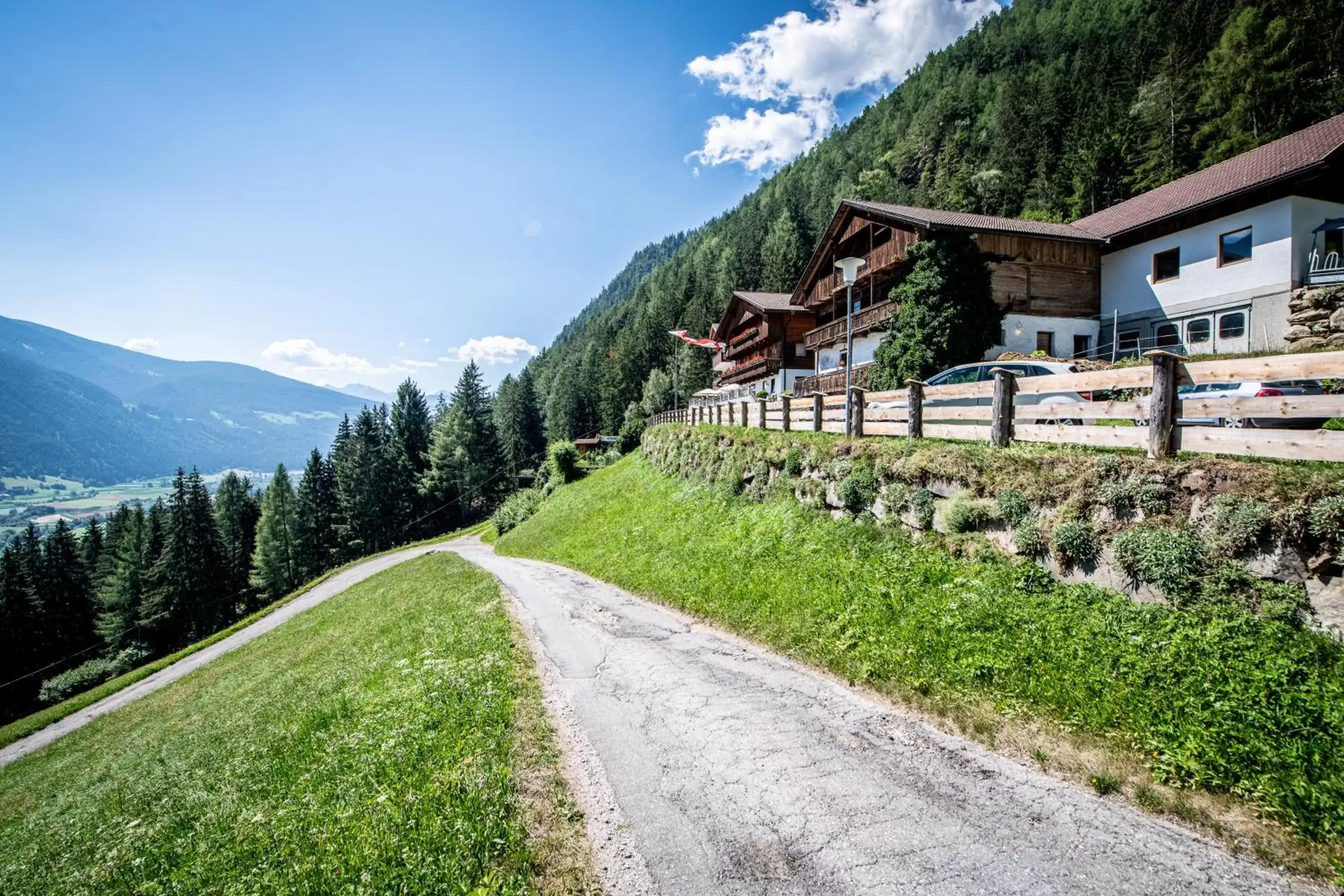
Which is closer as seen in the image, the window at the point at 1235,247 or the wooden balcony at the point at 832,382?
the window at the point at 1235,247

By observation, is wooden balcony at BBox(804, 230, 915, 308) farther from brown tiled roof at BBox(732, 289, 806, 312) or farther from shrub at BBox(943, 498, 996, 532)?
shrub at BBox(943, 498, 996, 532)

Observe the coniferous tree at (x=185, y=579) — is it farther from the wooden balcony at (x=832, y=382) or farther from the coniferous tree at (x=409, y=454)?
the wooden balcony at (x=832, y=382)

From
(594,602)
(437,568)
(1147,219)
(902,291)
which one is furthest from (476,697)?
(1147,219)

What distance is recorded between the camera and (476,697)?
7703 mm

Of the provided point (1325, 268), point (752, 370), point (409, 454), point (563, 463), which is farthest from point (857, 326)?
point (409, 454)

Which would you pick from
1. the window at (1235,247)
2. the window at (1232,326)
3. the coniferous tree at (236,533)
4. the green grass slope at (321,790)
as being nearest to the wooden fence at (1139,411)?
the green grass slope at (321,790)

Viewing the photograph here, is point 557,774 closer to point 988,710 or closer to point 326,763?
point 326,763

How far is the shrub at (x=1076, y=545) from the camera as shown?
7469mm

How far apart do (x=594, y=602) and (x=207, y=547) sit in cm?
6707

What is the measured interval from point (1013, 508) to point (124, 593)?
7574cm

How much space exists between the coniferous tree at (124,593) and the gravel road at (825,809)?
69773 millimetres

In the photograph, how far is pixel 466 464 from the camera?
68188mm

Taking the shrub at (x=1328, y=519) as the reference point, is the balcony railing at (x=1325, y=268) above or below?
above

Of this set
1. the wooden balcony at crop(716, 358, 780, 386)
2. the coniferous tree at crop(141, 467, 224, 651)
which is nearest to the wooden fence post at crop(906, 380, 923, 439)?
the wooden balcony at crop(716, 358, 780, 386)
